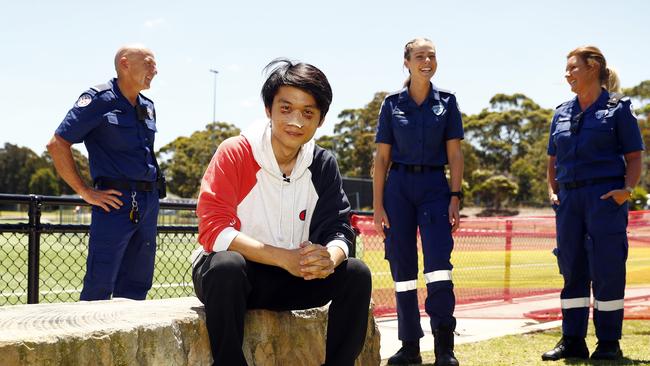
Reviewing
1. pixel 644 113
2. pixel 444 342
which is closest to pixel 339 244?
pixel 444 342

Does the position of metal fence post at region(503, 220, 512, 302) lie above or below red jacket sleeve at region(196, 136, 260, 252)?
below

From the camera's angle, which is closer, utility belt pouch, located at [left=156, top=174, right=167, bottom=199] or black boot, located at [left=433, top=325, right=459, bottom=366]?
black boot, located at [left=433, top=325, right=459, bottom=366]

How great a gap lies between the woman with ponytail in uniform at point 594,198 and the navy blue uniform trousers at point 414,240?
0.88 meters

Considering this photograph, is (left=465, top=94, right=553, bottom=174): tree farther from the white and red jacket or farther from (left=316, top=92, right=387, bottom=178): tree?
the white and red jacket

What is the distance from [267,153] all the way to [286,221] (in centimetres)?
31

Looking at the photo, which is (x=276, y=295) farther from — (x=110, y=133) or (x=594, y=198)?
(x=594, y=198)

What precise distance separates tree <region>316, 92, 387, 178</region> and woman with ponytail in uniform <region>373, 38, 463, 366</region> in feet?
198

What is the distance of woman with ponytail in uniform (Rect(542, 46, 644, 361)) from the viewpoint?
4.81m

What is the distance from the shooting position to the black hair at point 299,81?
317cm

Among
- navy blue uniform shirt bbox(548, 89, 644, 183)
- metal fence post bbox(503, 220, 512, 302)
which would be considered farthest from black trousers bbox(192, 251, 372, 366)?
metal fence post bbox(503, 220, 512, 302)

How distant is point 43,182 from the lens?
261 ft

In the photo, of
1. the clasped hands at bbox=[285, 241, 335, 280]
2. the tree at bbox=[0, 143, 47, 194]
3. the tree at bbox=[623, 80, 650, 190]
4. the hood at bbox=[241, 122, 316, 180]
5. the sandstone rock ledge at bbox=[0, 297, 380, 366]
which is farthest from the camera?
the tree at bbox=[0, 143, 47, 194]

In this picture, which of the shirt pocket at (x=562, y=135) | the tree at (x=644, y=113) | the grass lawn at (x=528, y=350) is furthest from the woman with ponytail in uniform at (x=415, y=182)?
the tree at (x=644, y=113)

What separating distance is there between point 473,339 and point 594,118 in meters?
1.91
